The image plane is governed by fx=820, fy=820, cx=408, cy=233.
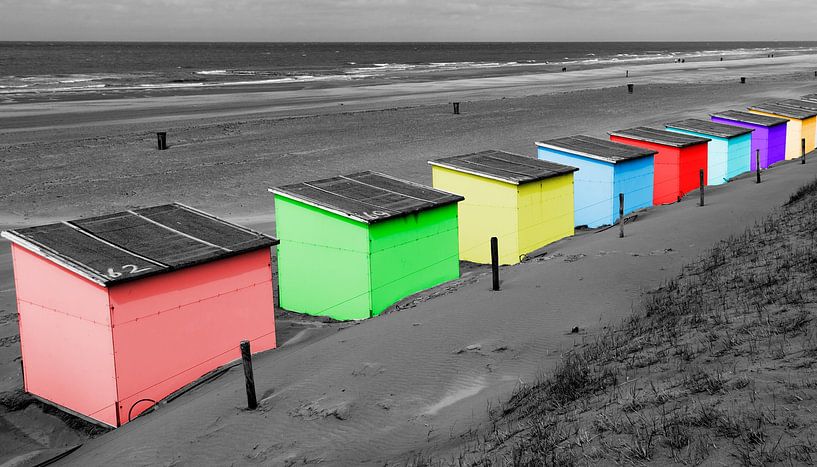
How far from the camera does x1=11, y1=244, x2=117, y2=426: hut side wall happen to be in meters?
9.71

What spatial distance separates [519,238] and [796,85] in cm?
5097

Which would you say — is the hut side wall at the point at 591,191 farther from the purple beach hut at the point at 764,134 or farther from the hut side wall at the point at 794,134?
the hut side wall at the point at 794,134

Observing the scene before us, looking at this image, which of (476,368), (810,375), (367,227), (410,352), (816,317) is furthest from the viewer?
(367,227)

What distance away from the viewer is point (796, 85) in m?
58.8

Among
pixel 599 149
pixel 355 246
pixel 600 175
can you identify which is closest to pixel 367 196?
pixel 355 246

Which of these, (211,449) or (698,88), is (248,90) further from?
(211,449)

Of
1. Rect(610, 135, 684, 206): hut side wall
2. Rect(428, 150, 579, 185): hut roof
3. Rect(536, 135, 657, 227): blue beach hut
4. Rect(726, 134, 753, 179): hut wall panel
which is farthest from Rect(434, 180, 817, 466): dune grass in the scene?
Rect(726, 134, 753, 179): hut wall panel

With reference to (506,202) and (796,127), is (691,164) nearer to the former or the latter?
(506,202)

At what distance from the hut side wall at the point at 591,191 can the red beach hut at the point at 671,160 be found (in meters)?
2.57

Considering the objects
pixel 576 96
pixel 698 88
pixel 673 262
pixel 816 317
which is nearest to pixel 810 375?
pixel 816 317

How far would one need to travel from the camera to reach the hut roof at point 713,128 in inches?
945

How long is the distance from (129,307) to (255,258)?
2.13 m

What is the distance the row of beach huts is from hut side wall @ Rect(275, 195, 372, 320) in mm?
24

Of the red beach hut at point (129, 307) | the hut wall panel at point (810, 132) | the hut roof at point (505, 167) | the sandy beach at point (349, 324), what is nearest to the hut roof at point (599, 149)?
the hut roof at point (505, 167)
